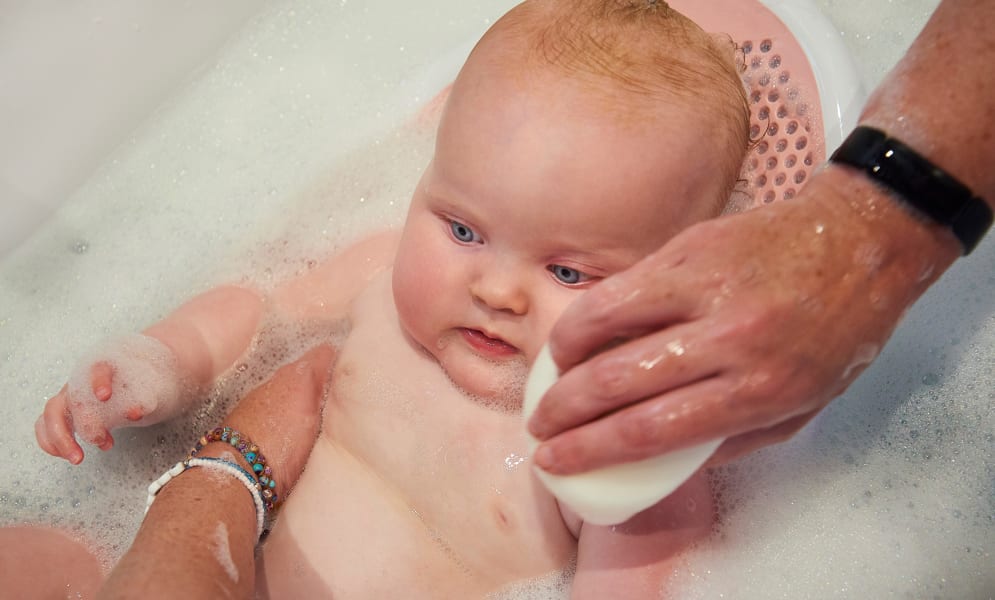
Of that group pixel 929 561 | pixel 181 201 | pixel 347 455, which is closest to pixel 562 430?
pixel 347 455

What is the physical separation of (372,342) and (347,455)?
0.15 meters

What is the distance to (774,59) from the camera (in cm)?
117

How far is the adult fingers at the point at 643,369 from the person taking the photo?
2.13 feet

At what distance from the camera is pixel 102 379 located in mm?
1078

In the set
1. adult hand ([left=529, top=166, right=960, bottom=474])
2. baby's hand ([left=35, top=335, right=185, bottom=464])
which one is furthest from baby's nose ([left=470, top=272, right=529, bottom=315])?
baby's hand ([left=35, top=335, right=185, bottom=464])

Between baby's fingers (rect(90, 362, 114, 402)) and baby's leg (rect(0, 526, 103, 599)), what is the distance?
0.85 ft

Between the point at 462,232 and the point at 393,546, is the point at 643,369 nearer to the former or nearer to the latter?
the point at 462,232

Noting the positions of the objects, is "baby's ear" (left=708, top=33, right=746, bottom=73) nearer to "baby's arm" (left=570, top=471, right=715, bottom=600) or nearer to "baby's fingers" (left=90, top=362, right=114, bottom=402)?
"baby's arm" (left=570, top=471, right=715, bottom=600)

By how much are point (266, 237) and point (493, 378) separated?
622 mm

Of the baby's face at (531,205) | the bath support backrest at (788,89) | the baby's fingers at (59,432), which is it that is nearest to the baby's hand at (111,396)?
the baby's fingers at (59,432)

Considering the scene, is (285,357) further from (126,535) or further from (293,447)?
(126,535)

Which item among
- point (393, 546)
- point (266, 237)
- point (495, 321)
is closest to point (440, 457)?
point (393, 546)

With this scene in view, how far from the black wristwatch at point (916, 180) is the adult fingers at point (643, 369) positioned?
23 cm

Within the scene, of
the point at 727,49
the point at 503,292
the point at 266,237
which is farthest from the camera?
the point at 266,237
